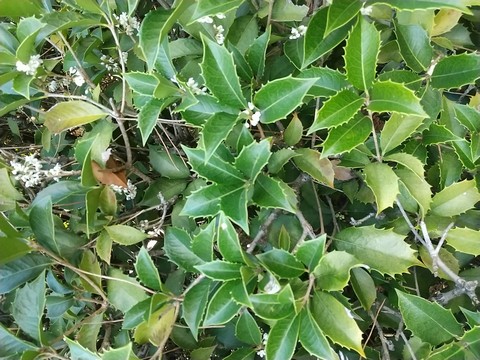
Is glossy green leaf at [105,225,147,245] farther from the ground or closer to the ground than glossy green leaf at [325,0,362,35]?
closer to the ground

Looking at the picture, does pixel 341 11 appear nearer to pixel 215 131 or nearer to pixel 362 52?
pixel 362 52

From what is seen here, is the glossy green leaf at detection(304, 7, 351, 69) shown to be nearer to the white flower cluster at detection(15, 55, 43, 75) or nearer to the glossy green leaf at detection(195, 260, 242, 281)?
the glossy green leaf at detection(195, 260, 242, 281)

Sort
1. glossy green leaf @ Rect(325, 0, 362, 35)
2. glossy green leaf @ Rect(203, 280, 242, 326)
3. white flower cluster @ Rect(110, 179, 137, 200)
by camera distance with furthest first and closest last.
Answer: white flower cluster @ Rect(110, 179, 137, 200), glossy green leaf @ Rect(203, 280, 242, 326), glossy green leaf @ Rect(325, 0, 362, 35)

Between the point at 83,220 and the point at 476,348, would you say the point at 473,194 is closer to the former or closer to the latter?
the point at 476,348

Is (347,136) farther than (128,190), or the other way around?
(128,190)

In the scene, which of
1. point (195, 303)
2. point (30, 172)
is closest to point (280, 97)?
point (195, 303)

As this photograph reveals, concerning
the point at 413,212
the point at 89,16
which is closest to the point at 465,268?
the point at 413,212

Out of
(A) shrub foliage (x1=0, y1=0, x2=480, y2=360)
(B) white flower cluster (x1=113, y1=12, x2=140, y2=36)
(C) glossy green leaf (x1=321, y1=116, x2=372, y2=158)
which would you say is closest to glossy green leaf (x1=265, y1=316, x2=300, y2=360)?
(A) shrub foliage (x1=0, y1=0, x2=480, y2=360)

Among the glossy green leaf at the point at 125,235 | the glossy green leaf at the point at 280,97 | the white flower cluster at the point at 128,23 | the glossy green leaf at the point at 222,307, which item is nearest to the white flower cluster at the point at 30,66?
the white flower cluster at the point at 128,23
